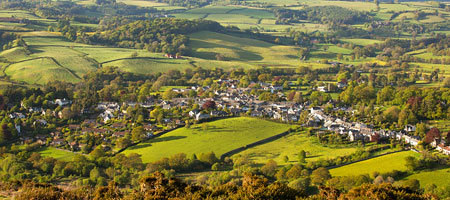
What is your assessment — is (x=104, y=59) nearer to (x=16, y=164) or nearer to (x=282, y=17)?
(x=16, y=164)

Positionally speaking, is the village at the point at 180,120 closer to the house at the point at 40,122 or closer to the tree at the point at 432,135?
the house at the point at 40,122

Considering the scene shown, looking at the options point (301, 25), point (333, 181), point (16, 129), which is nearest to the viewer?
point (333, 181)

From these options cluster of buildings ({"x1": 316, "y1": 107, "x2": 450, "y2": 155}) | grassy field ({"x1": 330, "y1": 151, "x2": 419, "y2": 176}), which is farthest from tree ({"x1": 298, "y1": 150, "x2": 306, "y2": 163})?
cluster of buildings ({"x1": 316, "y1": 107, "x2": 450, "y2": 155})

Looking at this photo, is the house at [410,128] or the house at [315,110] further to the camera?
the house at [315,110]

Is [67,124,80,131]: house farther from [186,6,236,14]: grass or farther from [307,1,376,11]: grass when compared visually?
[307,1,376,11]: grass

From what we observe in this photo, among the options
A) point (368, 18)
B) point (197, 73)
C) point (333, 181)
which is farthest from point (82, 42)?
point (368, 18)

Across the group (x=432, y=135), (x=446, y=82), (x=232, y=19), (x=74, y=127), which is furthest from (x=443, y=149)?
(x=232, y=19)

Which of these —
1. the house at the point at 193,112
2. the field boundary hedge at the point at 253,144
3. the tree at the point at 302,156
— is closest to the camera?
the tree at the point at 302,156

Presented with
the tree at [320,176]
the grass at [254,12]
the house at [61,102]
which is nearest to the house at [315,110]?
the tree at [320,176]
